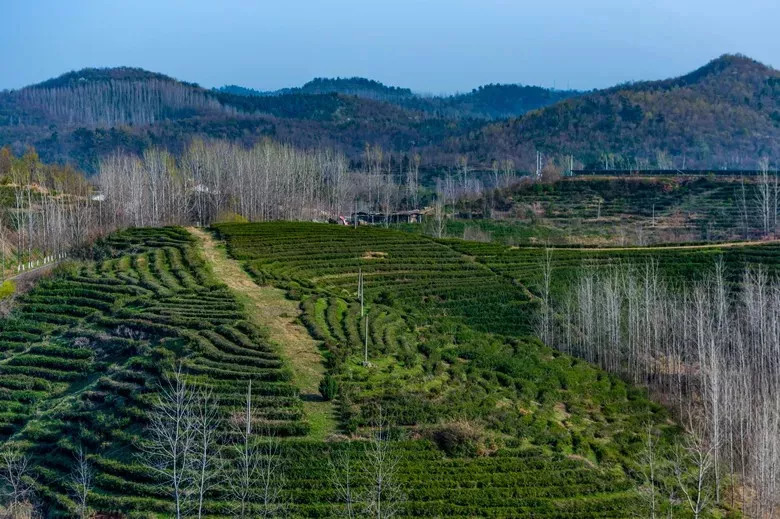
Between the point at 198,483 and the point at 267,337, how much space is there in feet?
34.6

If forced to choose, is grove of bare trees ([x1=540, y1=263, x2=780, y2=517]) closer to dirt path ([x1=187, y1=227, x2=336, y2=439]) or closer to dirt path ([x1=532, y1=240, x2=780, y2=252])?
dirt path ([x1=532, y1=240, x2=780, y2=252])

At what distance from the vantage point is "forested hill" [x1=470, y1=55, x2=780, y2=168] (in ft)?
411

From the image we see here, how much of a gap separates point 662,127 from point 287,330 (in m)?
107

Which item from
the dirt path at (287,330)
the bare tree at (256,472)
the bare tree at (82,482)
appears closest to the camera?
the bare tree at (256,472)

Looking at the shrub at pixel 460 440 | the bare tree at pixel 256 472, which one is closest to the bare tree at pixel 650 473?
the shrub at pixel 460 440

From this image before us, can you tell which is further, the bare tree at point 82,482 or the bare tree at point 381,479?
the bare tree at point 82,482

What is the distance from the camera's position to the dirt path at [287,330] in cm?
2977

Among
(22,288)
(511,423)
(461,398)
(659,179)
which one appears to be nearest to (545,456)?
(511,423)

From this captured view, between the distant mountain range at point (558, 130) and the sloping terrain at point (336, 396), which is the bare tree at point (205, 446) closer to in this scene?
the sloping terrain at point (336, 396)

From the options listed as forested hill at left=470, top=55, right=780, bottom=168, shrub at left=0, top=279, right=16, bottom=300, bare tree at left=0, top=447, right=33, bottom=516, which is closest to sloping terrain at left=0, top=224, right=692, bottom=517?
bare tree at left=0, top=447, right=33, bottom=516

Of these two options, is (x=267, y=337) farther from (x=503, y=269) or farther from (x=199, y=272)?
(x=503, y=269)

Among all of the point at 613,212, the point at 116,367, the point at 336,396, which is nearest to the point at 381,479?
the point at 336,396

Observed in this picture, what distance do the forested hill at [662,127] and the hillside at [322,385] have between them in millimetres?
81441

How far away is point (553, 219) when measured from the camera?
260ft
